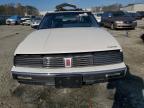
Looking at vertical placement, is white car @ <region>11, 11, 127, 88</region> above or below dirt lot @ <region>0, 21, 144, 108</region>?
above

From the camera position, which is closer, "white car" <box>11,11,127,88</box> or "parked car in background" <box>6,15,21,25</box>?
"white car" <box>11,11,127,88</box>

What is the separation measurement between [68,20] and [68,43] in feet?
7.52

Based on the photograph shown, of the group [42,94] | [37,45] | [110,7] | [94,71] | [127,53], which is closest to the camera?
[94,71]

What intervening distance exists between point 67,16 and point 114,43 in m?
2.49

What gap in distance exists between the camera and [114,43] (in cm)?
487

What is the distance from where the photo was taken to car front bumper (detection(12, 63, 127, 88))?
4434mm

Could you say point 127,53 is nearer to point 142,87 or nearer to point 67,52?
point 142,87

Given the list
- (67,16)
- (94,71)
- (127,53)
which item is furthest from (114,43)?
(127,53)

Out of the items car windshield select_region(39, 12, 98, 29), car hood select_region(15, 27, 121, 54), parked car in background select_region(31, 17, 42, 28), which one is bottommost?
parked car in background select_region(31, 17, 42, 28)

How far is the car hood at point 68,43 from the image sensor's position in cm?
459

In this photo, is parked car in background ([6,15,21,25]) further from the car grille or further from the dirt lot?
the car grille

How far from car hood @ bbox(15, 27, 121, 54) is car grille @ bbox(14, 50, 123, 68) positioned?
90mm

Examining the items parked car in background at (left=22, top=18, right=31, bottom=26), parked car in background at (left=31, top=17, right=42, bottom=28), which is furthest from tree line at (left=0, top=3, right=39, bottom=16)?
parked car in background at (left=31, top=17, right=42, bottom=28)

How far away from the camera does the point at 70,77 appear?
14.5ft
